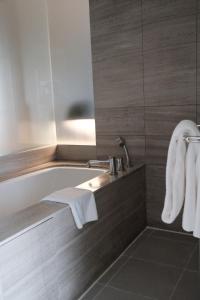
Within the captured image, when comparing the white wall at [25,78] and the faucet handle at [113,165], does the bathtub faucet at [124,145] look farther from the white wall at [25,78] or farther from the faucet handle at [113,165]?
the white wall at [25,78]

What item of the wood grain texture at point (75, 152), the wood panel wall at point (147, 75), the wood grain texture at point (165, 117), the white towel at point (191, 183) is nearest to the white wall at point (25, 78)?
the wood grain texture at point (75, 152)

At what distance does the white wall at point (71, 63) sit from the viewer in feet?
9.55

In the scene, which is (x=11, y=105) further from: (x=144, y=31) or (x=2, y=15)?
(x=144, y=31)

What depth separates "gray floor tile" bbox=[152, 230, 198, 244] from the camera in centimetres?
243

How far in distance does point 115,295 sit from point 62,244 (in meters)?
0.52

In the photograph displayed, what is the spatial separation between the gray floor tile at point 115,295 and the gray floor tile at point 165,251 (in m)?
0.43

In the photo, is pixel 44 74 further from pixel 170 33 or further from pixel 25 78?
pixel 170 33

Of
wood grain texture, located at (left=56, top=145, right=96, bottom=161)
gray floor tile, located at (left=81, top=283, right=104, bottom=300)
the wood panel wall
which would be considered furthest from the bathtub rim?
wood grain texture, located at (left=56, top=145, right=96, bottom=161)

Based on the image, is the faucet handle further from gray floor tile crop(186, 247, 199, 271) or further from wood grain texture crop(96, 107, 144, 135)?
gray floor tile crop(186, 247, 199, 271)

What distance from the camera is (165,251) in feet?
7.49

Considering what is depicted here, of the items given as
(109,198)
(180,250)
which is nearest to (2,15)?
(109,198)

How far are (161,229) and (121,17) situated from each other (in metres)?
1.95

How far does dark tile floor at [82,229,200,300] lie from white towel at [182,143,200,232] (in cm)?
71

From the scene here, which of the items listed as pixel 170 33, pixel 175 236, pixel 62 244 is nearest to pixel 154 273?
pixel 175 236
